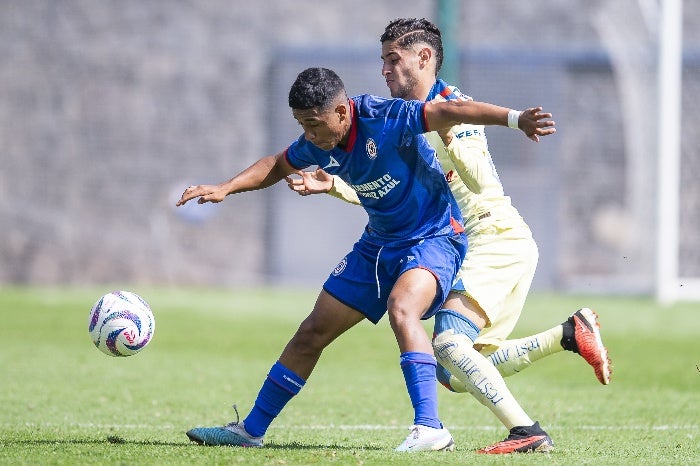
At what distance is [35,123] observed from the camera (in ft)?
78.4

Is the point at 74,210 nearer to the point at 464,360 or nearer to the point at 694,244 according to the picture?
the point at 694,244

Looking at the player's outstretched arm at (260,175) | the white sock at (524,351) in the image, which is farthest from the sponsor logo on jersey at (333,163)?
the white sock at (524,351)

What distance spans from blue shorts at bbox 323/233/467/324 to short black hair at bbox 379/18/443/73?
4.19ft

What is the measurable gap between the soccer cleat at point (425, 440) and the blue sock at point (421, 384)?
0.13 ft

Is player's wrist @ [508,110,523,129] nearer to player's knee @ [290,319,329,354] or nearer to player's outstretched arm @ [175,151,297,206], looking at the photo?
player's outstretched arm @ [175,151,297,206]

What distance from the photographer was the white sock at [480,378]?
6.36m

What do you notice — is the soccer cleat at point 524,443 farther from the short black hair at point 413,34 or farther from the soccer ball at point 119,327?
the short black hair at point 413,34

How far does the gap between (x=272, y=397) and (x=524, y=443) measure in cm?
143

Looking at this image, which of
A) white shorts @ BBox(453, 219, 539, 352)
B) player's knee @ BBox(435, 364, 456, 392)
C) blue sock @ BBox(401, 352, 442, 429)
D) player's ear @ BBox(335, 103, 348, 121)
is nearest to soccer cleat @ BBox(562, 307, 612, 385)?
white shorts @ BBox(453, 219, 539, 352)

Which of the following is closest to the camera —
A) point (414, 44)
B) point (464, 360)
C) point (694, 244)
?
point (464, 360)

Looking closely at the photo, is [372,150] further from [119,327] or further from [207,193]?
[119,327]

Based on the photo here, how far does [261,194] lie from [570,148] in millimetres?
6189

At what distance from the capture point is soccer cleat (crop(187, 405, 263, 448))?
261 inches

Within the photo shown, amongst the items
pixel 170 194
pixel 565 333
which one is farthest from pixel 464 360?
pixel 170 194
